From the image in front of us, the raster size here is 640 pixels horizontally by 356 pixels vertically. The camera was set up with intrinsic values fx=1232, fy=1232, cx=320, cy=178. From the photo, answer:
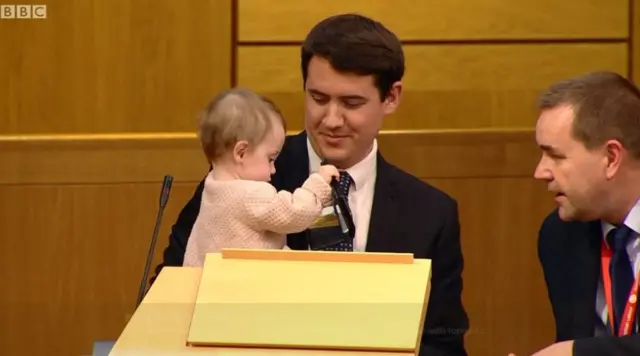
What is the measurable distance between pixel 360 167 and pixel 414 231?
0.21m

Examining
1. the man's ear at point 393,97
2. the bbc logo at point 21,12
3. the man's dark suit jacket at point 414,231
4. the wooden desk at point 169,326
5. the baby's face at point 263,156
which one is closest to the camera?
the wooden desk at point 169,326

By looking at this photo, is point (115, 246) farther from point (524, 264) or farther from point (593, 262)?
point (593, 262)

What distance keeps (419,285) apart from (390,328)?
4.9 inches

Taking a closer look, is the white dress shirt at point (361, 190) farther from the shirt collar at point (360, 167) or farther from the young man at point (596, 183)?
the young man at point (596, 183)

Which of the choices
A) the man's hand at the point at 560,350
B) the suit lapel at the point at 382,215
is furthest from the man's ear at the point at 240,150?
the man's hand at the point at 560,350

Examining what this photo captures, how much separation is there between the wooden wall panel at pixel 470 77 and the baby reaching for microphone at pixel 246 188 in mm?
1556

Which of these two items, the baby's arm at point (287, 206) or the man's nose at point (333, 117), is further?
the man's nose at point (333, 117)

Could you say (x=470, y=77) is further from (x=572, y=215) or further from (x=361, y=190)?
(x=572, y=215)

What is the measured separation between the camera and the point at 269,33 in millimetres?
4434

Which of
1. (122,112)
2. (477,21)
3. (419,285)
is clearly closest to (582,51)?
(477,21)

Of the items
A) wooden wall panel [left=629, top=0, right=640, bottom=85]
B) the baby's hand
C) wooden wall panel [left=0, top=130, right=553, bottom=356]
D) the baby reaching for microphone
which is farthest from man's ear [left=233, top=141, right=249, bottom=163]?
wooden wall panel [left=629, top=0, right=640, bottom=85]

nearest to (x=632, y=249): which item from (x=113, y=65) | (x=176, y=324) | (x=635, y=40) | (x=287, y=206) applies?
(x=287, y=206)

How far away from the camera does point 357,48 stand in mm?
2947

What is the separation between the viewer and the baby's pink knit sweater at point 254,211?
271 cm
